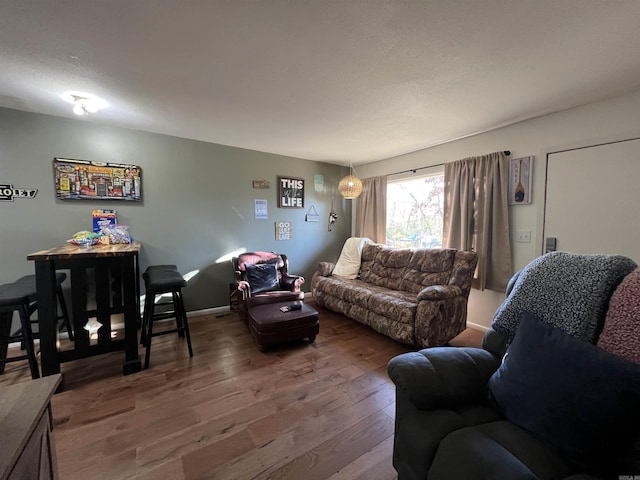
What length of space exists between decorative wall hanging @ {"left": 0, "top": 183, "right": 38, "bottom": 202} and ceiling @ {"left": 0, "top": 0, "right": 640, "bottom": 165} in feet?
2.55

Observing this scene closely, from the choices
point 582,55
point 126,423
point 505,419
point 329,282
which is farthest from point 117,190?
point 582,55

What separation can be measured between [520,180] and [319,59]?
248 centimetres

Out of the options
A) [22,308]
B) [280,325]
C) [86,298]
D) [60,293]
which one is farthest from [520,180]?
[60,293]

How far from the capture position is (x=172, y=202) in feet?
10.6

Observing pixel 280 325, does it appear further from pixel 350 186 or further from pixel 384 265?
pixel 350 186

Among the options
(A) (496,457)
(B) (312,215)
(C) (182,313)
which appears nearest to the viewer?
(A) (496,457)

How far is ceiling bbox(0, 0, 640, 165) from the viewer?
1322 mm

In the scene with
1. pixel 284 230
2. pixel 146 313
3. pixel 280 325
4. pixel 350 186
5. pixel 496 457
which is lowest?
pixel 280 325

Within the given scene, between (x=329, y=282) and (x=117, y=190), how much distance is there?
111 inches

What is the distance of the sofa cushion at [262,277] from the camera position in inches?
125

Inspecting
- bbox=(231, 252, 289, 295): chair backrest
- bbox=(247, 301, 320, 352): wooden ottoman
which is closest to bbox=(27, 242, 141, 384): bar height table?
bbox=(247, 301, 320, 352): wooden ottoman

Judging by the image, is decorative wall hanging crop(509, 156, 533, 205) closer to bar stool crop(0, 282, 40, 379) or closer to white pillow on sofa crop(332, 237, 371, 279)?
white pillow on sofa crop(332, 237, 371, 279)

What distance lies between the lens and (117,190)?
9.55ft

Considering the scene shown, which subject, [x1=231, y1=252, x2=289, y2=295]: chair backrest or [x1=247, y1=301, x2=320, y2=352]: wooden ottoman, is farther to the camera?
[x1=231, y1=252, x2=289, y2=295]: chair backrest
